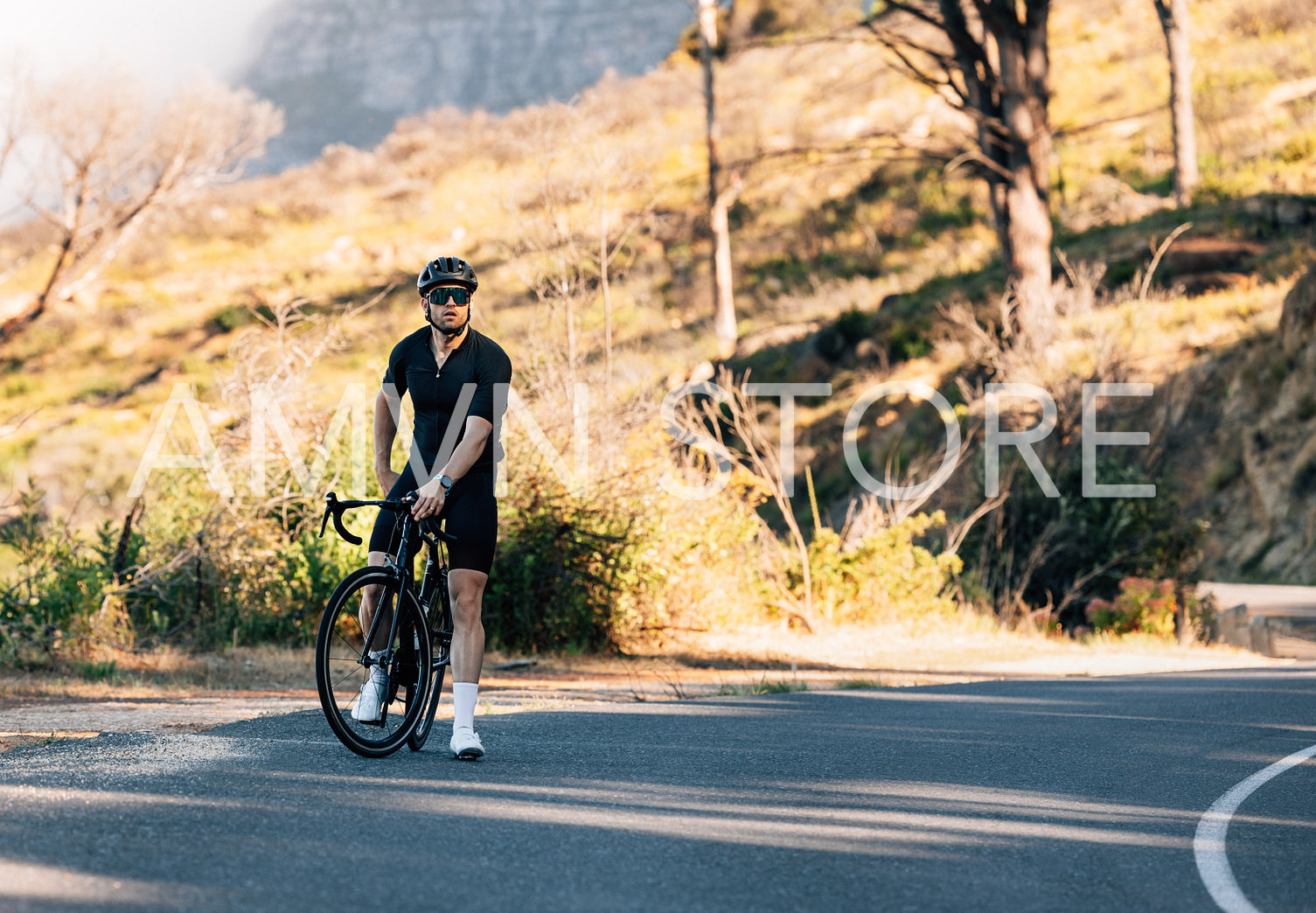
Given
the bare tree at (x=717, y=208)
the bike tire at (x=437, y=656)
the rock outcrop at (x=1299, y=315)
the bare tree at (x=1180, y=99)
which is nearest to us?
the bike tire at (x=437, y=656)

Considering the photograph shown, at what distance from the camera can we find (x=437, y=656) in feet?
20.7

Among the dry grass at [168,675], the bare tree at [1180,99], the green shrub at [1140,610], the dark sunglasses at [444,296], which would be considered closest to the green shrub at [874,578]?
the green shrub at [1140,610]

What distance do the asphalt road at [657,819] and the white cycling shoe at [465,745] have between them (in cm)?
6

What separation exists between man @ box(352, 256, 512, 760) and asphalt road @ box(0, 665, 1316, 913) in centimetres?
51

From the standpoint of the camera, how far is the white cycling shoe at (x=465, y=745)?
5.94m

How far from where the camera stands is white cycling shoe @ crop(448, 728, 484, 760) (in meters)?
5.94

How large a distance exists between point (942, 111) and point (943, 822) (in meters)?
44.7

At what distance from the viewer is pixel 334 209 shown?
195 ft

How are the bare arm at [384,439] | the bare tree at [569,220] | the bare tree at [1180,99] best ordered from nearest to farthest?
the bare arm at [384,439]
the bare tree at [569,220]
the bare tree at [1180,99]

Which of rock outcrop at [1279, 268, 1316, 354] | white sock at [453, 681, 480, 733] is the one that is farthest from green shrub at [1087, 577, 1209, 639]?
white sock at [453, 681, 480, 733]

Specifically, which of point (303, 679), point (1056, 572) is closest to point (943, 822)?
point (303, 679)

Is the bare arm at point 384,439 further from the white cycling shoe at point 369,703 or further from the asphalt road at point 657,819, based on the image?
the asphalt road at point 657,819

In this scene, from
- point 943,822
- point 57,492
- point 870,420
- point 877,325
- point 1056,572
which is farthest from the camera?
point 877,325

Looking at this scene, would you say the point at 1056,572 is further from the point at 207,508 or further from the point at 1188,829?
the point at 1188,829
